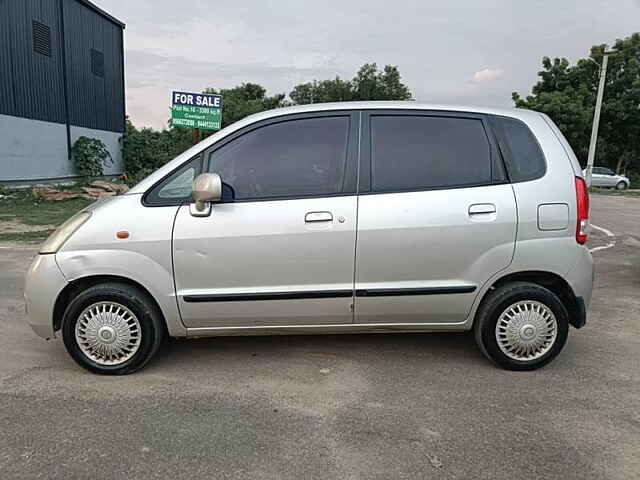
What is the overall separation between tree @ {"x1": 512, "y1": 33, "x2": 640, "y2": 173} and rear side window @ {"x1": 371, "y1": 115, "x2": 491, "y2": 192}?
2919 cm

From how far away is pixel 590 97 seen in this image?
30.8m

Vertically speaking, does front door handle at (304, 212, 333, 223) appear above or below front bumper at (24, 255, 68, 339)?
above

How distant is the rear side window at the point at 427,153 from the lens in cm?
342

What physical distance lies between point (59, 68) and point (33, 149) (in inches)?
133

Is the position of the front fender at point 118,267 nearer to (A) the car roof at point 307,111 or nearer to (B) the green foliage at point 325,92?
(A) the car roof at point 307,111

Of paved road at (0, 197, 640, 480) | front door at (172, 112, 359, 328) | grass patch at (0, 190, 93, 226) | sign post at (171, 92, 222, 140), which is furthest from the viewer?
→ grass patch at (0, 190, 93, 226)

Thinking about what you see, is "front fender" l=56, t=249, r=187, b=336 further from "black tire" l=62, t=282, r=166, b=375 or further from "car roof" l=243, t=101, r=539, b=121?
"car roof" l=243, t=101, r=539, b=121

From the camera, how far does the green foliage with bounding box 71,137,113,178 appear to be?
19281 millimetres

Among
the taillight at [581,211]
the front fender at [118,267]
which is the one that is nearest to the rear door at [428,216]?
the taillight at [581,211]

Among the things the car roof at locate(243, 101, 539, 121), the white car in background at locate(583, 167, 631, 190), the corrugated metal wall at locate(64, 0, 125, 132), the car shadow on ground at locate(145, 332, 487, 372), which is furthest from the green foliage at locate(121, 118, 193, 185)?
the white car in background at locate(583, 167, 631, 190)

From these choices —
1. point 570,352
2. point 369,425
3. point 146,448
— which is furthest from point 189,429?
point 570,352

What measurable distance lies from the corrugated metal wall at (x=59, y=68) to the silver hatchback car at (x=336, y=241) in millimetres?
15210

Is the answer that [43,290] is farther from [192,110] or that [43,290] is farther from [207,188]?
[192,110]

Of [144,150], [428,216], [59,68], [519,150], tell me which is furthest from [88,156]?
[519,150]
